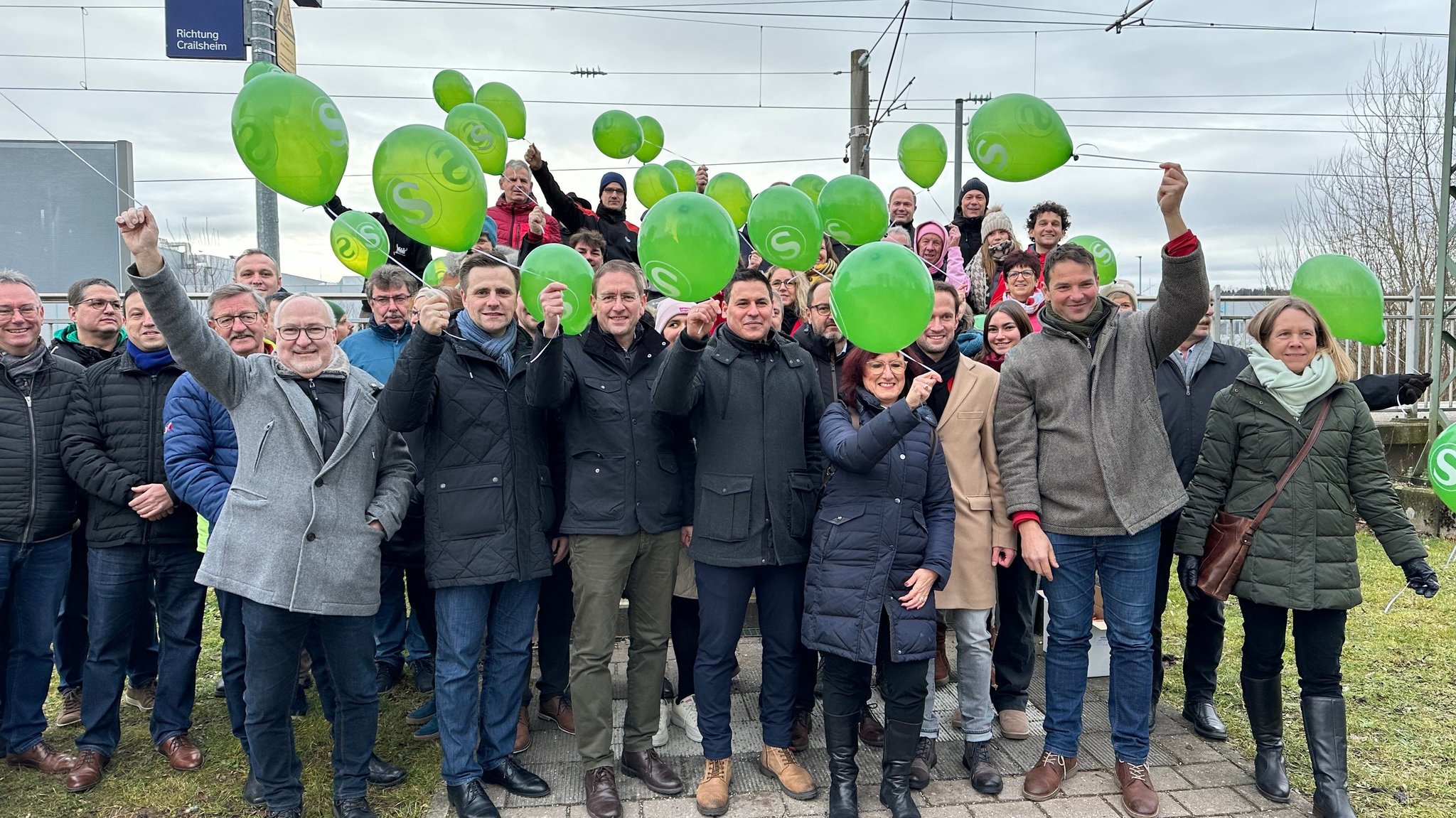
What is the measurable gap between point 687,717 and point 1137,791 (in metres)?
1.86

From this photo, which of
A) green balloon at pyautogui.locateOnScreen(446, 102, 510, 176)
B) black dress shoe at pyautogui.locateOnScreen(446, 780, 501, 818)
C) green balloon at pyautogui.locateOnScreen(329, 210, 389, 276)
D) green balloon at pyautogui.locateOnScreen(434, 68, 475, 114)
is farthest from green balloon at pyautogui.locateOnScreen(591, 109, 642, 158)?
black dress shoe at pyautogui.locateOnScreen(446, 780, 501, 818)

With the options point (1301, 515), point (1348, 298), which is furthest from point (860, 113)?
point (1301, 515)

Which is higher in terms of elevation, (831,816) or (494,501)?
(494,501)

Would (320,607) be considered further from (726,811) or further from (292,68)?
(292,68)

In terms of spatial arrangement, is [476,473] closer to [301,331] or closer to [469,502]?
[469,502]

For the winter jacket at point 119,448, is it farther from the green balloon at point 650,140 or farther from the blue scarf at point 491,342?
the green balloon at point 650,140

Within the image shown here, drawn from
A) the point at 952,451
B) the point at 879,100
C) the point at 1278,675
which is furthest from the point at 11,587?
the point at 879,100

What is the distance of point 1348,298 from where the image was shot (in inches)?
159

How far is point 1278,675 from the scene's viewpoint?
346cm

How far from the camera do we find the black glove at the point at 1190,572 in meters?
3.53

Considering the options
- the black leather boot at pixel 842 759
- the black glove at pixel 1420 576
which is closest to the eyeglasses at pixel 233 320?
the black leather boot at pixel 842 759

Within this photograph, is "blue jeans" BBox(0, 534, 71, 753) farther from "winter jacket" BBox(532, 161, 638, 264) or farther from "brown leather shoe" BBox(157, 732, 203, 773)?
"winter jacket" BBox(532, 161, 638, 264)

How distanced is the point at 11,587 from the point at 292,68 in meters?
2.97

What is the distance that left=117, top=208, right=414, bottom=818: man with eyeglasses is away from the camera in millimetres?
3031
